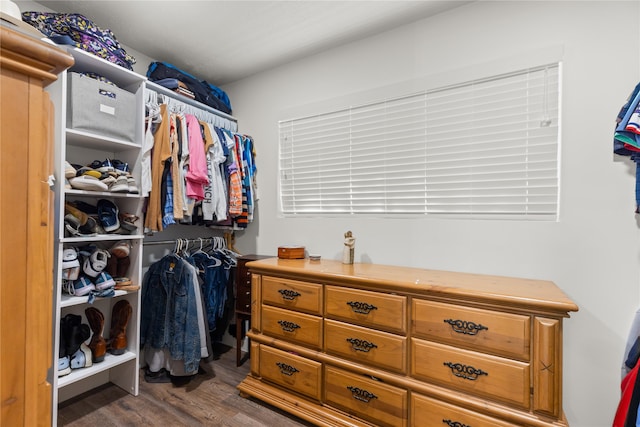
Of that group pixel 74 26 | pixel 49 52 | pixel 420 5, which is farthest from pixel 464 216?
pixel 74 26

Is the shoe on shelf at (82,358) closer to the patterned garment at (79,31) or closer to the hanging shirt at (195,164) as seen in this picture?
the hanging shirt at (195,164)

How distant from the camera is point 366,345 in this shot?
5.16ft

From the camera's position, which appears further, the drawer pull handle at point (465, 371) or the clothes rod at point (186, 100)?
the clothes rod at point (186, 100)

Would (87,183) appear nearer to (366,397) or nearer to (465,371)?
(366,397)

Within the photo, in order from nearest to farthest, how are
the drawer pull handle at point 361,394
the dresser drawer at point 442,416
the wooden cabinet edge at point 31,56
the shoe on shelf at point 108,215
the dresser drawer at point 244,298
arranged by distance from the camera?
the wooden cabinet edge at point 31,56 → the dresser drawer at point 442,416 → the drawer pull handle at point 361,394 → the shoe on shelf at point 108,215 → the dresser drawer at point 244,298

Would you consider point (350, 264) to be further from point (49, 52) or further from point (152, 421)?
point (49, 52)

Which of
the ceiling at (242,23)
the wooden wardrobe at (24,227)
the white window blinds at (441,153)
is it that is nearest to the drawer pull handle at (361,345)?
the white window blinds at (441,153)

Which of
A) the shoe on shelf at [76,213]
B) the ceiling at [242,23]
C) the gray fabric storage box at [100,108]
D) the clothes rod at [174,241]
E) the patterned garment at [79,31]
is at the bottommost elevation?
the clothes rod at [174,241]

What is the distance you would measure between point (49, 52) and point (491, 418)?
184cm

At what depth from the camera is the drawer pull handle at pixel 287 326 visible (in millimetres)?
1807

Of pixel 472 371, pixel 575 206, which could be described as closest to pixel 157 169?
pixel 472 371

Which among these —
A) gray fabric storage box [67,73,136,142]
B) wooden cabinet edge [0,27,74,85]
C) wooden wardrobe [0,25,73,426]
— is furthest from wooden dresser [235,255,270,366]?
wooden cabinet edge [0,27,74,85]

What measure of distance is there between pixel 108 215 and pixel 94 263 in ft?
1.04

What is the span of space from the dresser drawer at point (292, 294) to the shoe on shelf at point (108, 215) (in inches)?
40.5
